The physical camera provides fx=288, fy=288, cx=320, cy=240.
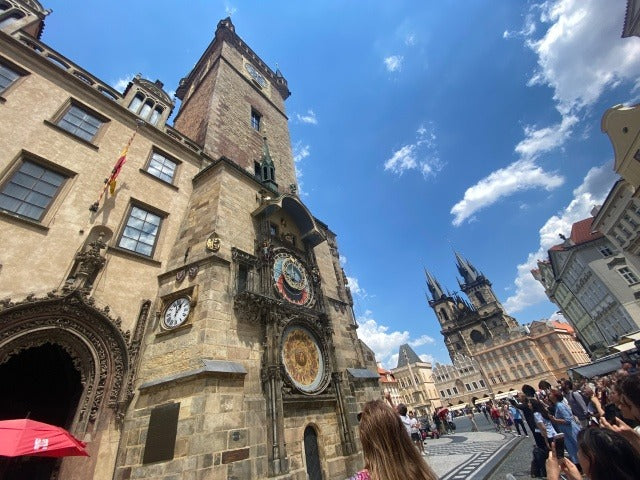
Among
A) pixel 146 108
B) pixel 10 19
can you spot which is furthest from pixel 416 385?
pixel 10 19

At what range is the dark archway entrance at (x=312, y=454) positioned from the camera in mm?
7309

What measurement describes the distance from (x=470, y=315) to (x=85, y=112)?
8680cm

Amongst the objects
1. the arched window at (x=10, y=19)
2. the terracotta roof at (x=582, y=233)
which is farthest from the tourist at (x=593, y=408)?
the terracotta roof at (x=582, y=233)

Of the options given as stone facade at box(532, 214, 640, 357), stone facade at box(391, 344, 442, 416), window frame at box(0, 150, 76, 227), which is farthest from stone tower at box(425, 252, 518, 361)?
window frame at box(0, 150, 76, 227)

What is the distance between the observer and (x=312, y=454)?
25.0 feet

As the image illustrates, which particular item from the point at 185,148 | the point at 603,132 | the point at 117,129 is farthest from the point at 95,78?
the point at 603,132

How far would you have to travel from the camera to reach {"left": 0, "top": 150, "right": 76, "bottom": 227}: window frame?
6.85 m

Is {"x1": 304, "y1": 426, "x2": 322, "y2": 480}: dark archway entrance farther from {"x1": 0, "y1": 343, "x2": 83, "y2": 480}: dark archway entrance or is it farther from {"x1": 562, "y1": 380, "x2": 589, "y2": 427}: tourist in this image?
{"x1": 562, "y1": 380, "x2": 589, "y2": 427}: tourist

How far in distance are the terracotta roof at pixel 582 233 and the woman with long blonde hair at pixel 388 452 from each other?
146 feet

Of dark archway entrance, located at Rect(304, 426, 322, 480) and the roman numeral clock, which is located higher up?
the roman numeral clock

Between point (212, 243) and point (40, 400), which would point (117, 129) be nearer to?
point (212, 243)

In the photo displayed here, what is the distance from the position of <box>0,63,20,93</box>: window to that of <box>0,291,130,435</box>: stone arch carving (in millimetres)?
6956

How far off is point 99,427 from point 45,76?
421 inches

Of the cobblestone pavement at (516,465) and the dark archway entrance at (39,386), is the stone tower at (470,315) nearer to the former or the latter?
the cobblestone pavement at (516,465)
